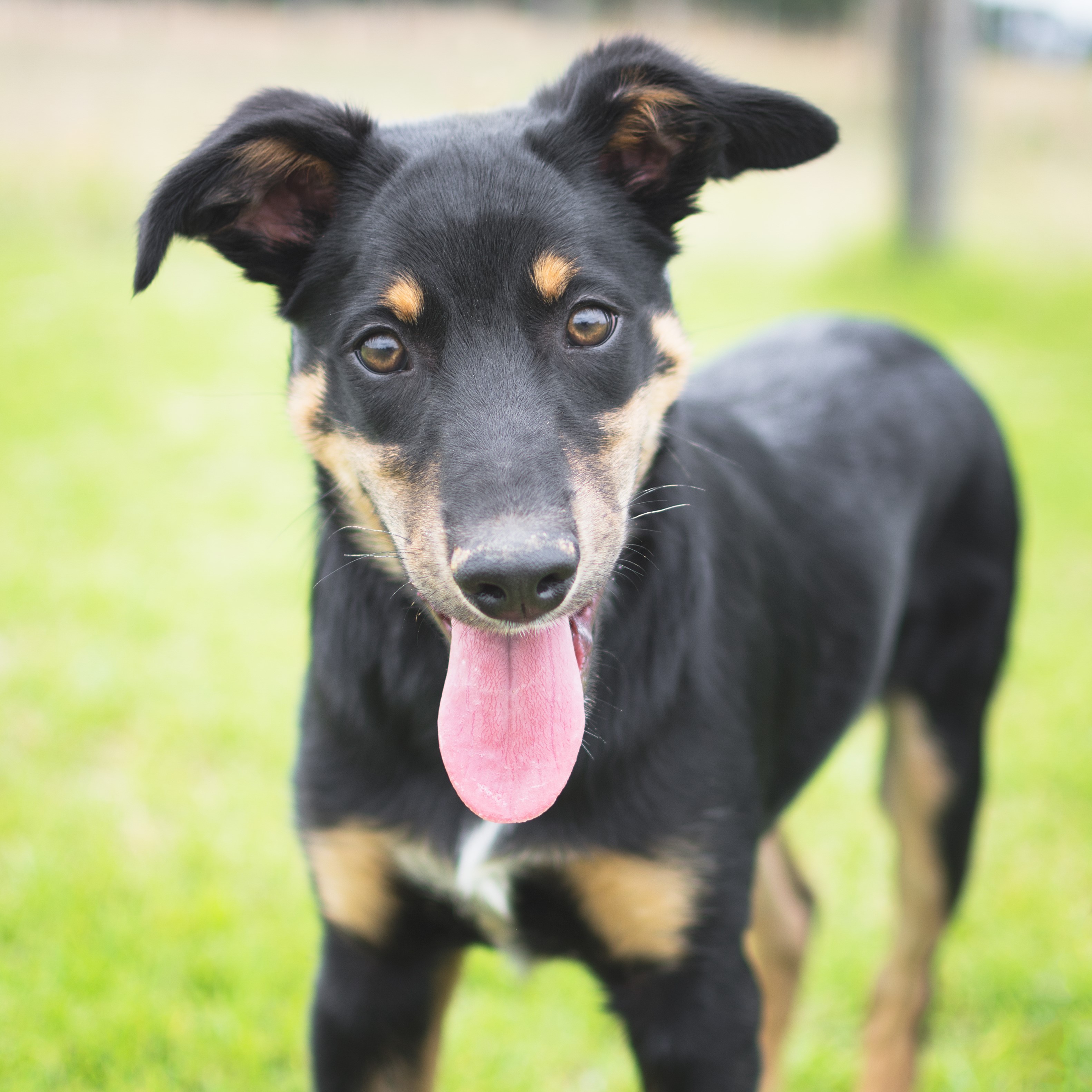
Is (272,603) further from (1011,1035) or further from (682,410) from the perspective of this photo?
(1011,1035)

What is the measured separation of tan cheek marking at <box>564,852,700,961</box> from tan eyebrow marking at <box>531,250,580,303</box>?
1114 millimetres

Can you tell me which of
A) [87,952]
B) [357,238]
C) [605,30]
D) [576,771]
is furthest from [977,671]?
[605,30]

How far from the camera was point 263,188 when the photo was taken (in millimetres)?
2428

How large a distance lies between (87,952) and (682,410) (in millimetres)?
2463

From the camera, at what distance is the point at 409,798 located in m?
2.39

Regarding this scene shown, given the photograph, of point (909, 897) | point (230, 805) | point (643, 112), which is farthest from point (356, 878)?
point (230, 805)

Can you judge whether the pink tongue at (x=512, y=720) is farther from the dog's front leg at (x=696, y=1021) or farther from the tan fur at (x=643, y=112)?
the tan fur at (x=643, y=112)

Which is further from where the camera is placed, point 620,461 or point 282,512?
point 282,512

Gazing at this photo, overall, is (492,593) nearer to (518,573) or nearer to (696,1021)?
(518,573)

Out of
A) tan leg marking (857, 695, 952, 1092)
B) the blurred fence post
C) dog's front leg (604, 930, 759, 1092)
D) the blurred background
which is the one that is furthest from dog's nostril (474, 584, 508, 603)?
the blurred fence post

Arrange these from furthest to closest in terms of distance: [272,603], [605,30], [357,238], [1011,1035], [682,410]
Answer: [605,30] < [272,603] < [1011,1035] < [682,410] < [357,238]

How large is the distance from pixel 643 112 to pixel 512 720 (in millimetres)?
1307

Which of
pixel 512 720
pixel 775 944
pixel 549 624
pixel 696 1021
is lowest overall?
pixel 775 944

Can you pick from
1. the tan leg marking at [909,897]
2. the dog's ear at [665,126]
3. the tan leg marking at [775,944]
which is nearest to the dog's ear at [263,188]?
the dog's ear at [665,126]
